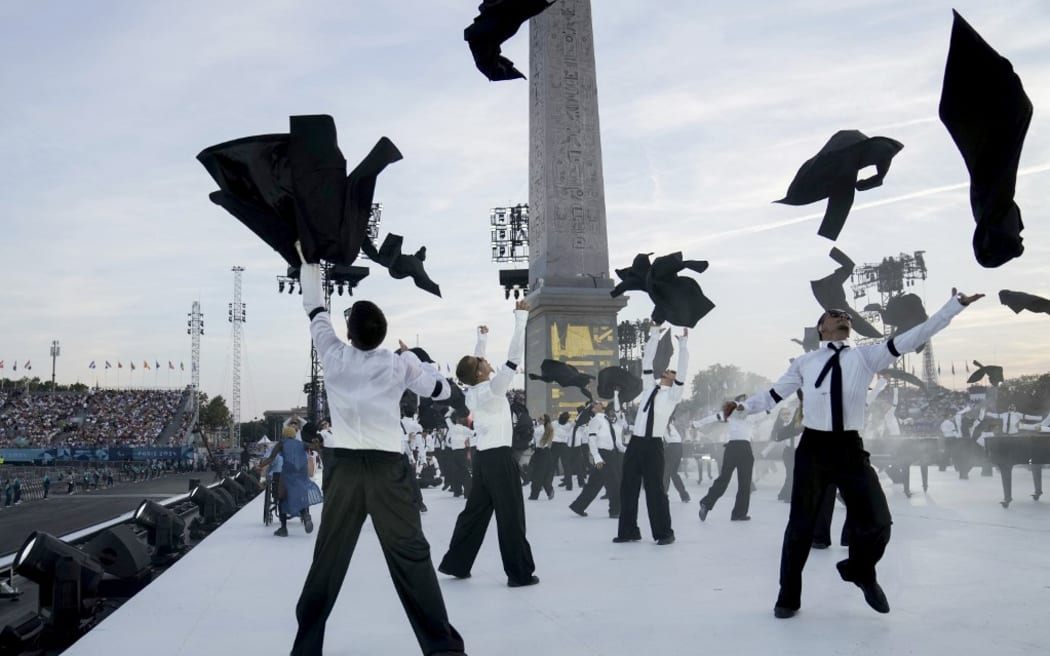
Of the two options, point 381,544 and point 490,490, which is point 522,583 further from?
point 381,544

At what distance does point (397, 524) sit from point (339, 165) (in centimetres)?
199

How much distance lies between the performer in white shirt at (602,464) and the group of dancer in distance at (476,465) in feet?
20.7

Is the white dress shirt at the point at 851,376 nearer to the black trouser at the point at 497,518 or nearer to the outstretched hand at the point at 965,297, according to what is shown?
the outstretched hand at the point at 965,297

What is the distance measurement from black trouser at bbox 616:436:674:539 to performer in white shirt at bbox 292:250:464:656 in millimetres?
5283

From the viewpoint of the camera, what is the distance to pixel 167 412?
272 ft

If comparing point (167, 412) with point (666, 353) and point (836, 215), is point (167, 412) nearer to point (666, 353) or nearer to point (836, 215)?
point (666, 353)

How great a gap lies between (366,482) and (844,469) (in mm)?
2886

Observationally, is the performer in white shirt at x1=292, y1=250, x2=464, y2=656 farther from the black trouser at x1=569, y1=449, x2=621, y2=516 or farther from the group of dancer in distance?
the black trouser at x1=569, y1=449, x2=621, y2=516

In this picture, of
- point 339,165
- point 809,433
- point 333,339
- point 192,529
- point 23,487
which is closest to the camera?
point 333,339

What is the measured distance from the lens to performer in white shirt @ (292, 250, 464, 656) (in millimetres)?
4492

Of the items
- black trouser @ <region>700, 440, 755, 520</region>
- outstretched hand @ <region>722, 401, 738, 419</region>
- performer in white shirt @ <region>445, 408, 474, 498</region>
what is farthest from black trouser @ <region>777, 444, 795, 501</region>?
outstretched hand @ <region>722, 401, 738, 419</region>

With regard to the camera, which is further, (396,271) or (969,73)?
(396,271)

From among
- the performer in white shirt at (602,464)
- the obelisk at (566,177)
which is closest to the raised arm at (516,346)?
the performer in white shirt at (602,464)

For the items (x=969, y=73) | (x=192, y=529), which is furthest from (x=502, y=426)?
(x=192, y=529)
